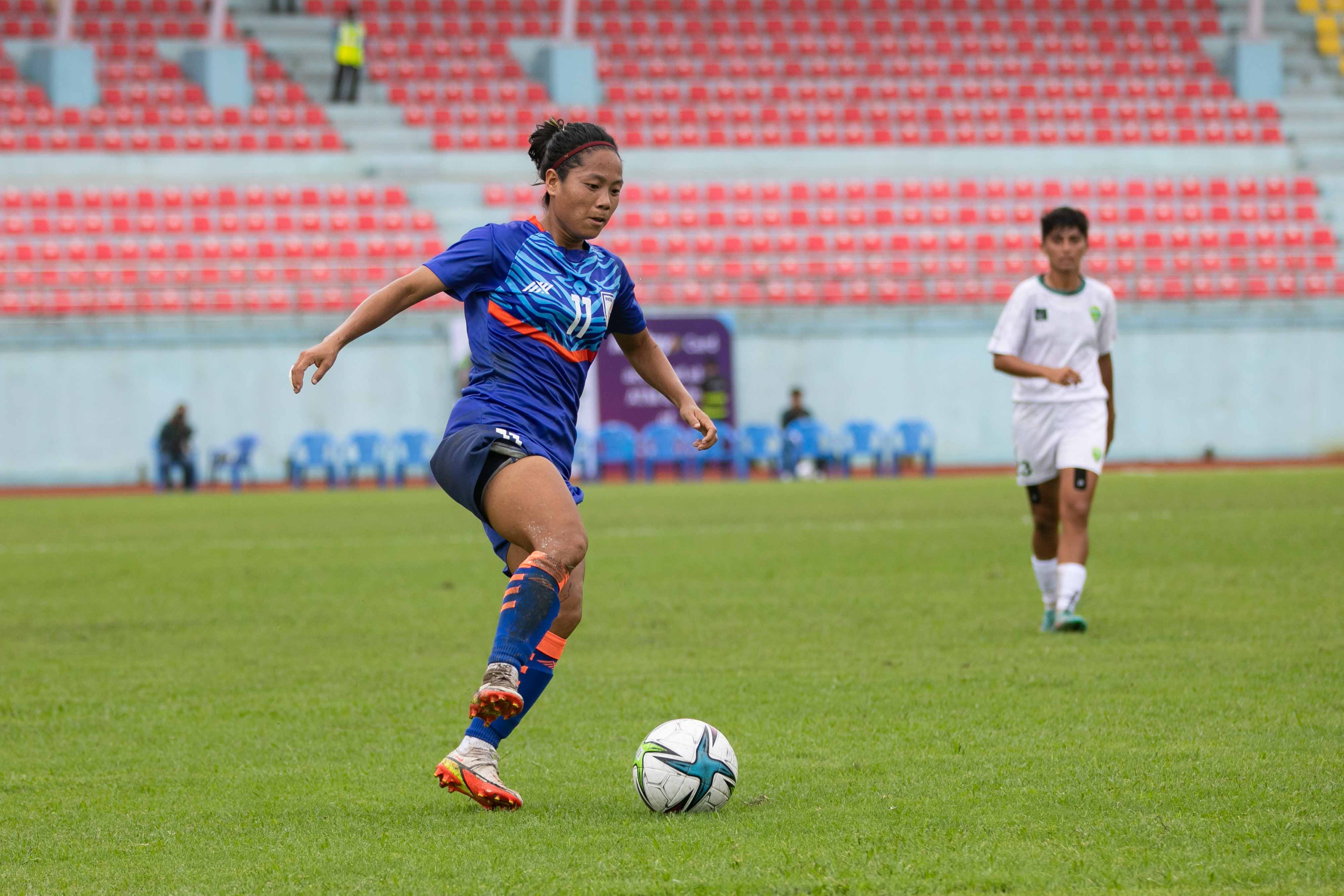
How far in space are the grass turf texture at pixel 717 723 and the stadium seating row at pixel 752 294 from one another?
16.0 meters

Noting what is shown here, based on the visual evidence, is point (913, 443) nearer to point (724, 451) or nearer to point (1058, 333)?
point (724, 451)

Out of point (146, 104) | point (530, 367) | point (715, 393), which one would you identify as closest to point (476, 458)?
point (530, 367)

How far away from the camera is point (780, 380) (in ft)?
94.2

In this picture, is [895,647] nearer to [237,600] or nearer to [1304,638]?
[1304,638]

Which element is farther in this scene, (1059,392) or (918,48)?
(918,48)

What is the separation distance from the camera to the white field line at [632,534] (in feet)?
45.3

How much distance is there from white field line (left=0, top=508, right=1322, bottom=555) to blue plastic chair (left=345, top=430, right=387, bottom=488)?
11.9 m

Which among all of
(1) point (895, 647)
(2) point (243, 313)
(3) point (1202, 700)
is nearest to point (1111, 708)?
(3) point (1202, 700)

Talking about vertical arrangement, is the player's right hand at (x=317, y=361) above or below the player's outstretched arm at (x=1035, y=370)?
above

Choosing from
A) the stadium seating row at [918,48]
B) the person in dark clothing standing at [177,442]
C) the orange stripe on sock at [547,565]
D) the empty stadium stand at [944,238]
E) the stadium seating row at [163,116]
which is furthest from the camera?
the stadium seating row at [918,48]

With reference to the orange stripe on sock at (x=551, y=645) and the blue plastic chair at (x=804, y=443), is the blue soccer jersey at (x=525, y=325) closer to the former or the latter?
the orange stripe on sock at (x=551, y=645)

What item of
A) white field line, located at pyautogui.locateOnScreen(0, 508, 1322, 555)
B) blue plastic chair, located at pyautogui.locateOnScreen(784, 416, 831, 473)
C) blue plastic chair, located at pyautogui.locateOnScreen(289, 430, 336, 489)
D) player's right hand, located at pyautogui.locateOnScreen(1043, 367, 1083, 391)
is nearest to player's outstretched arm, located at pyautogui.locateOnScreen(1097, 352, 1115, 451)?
player's right hand, located at pyautogui.locateOnScreen(1043, 367, 1083, 391)

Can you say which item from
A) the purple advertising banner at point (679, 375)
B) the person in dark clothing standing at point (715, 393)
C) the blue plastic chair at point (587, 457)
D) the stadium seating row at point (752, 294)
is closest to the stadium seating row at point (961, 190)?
the stadium seating row at point (752, 294)

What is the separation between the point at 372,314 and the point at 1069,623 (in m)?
4.53
